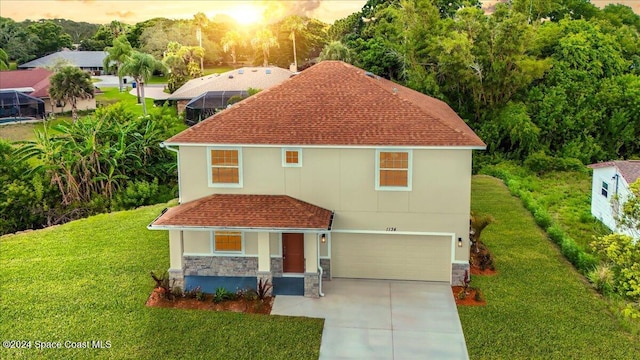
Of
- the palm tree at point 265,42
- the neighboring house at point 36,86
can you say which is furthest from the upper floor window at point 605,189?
the palm tree at point 265,42

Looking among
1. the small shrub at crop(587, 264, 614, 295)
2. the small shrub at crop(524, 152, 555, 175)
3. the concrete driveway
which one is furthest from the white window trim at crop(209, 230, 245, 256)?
the small shrub at crop(524, 152, 555, 175)

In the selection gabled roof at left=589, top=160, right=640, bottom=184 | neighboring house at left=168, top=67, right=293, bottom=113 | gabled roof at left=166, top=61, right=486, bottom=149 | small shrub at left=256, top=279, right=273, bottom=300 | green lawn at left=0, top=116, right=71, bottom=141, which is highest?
neighboring house at left=168, top=67, right=293, bottom=113

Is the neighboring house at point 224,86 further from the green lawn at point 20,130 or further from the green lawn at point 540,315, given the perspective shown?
the green lawn at point 540,315

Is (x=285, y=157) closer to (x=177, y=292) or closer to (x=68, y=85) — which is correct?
(x=177, y=292)

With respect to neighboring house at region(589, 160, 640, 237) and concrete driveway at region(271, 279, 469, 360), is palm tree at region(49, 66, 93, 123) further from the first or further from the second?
neighboring house at region(589, 160, 640, 237)

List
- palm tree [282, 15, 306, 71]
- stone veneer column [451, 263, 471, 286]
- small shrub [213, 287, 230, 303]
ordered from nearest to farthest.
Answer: small shrub [213, 287, 230, 303] → stone veneer column [451, 263, 471, 286] → palm tree [282, 15, 306, 71]

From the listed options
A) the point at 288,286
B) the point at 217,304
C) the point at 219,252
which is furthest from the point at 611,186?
the point at 217,304

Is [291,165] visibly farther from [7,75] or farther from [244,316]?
[7,75]

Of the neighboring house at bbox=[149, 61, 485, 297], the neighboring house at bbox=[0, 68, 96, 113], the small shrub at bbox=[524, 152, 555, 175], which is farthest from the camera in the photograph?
the neighboring house at bbox=[0, 68, 96, 113]
